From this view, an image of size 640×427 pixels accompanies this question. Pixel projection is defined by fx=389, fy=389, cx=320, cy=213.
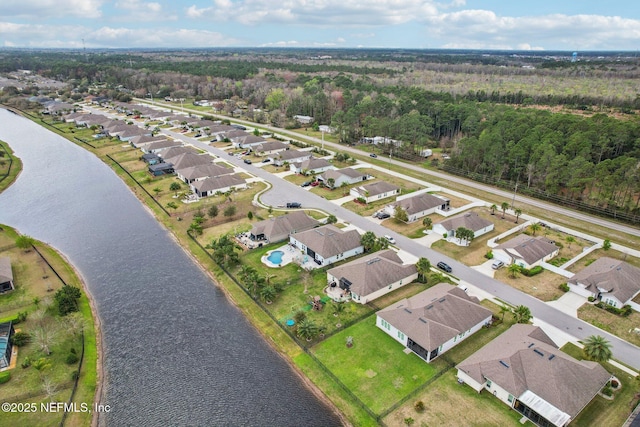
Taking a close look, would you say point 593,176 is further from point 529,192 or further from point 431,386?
point 431,386

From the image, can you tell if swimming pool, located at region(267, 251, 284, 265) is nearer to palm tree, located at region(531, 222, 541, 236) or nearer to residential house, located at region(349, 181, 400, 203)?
residential house, located at region(349, 181, 400, 203)

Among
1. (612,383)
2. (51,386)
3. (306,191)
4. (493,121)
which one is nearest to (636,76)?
(493,121)

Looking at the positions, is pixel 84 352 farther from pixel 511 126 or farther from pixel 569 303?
pixel 511 126

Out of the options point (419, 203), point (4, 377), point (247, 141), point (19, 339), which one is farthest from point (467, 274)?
point (247, 141)

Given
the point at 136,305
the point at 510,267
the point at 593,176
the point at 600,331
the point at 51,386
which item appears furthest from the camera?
the point at 593,176

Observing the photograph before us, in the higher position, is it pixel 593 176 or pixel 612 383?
pixel 593 176

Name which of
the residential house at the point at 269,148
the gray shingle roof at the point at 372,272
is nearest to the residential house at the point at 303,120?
the residential house at the point at 269,148

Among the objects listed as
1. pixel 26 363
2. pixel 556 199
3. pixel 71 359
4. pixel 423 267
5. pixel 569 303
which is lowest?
pixel 569 303
